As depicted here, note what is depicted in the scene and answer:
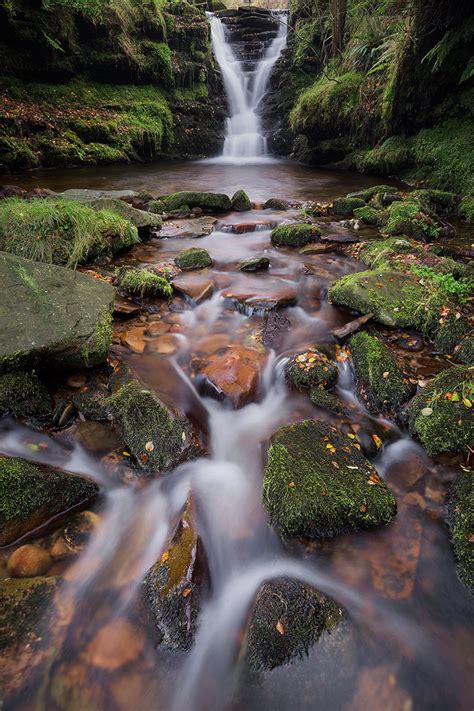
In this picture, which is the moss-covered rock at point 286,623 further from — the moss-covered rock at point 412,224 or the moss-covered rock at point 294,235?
the moss-covered rock at point 412,224

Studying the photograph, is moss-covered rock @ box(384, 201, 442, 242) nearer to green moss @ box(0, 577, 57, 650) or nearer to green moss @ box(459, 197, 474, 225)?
green moss @ box(459, 197, 474, 225)

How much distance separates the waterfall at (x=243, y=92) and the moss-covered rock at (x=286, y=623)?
1762cm

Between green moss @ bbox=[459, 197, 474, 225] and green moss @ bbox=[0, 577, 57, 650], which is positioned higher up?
green moss @ bbox=[459, 197, 474, 225]

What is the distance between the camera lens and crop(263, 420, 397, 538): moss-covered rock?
7.75ft

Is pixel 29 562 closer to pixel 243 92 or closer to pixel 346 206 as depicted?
pixel 346 206

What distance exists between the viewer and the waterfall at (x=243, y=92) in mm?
17781

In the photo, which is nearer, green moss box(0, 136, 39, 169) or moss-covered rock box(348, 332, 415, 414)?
moss-covered rock box(348, 332, 415, 414)

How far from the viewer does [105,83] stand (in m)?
15.9

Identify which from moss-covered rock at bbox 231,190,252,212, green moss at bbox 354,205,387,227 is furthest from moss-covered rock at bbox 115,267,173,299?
moss-covered rock at bbox 231,190,252,212

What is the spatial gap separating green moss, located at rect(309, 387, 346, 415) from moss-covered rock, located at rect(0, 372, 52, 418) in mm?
2162

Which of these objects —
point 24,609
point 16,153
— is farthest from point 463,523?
point 16,153

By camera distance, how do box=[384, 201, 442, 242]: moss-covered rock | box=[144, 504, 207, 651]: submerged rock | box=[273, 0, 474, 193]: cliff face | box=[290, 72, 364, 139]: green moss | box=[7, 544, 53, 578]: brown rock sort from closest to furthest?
box=[144, 504, 207, 651]: submerged rock → box=[7, 544, 53, 578]: brown rock → box=[384, 201, 442, 242]: moss-covered rock → box=[273, 0, 474, 193]: cliff face → box=[290, 72, 364, 139]: green moss

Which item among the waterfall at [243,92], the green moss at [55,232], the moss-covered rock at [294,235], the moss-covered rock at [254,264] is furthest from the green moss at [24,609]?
the waterfall at [243,92]

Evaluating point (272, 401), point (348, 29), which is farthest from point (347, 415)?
point (348, 29)
